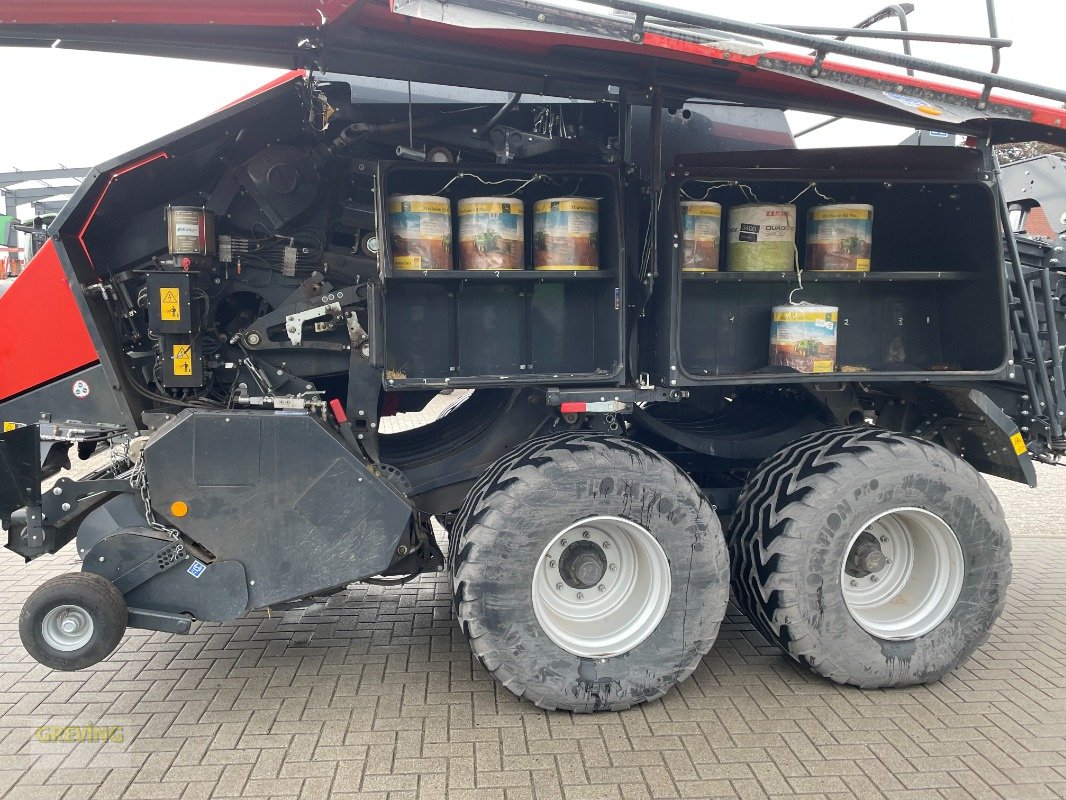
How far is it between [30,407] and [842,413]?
12.6ft

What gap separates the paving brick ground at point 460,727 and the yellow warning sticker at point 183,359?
1.45 m

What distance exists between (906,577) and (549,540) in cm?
182

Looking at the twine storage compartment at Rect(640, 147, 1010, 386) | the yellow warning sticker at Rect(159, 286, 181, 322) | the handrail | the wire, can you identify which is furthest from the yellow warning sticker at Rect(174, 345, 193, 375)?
the wire

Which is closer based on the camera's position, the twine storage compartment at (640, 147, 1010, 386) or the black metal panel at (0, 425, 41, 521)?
the black metal panel at (0, 425, 41, 521)

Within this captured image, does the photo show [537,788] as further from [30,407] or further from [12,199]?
[12,199]

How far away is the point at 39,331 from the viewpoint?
3.43 m

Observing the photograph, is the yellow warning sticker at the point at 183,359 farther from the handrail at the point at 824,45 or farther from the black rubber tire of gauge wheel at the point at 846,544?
the black rubber tire of gauge wheel at the point at 846,544

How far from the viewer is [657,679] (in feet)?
11.4

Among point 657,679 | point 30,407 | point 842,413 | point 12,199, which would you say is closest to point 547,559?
point 657,679

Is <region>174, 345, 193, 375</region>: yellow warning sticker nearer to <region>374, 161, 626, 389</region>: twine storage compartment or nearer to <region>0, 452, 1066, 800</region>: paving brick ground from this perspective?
<region>374, 161, 626, 389</region>: twine storage compartment

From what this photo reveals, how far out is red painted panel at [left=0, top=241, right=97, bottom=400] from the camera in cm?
339

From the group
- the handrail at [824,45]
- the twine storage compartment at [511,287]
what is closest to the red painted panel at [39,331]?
the twine storage compartment at [511,287]

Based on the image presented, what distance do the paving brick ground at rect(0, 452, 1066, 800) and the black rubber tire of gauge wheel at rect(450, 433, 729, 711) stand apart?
18 cm

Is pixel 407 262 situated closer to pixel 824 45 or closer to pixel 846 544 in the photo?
pixel 824 45
